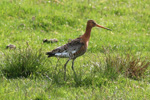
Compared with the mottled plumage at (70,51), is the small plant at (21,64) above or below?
below

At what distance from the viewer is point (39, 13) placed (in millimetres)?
13703

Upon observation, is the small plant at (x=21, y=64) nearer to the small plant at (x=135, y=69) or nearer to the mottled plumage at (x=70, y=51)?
the mottled plumage at (x=70, y=51)

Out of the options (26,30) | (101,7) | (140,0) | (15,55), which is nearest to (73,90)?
(15,55)

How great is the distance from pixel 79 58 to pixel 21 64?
2548mm

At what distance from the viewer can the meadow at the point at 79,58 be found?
7930 millimetres

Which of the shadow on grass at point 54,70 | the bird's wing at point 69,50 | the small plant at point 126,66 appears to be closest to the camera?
the shadow on grass at point 54,70

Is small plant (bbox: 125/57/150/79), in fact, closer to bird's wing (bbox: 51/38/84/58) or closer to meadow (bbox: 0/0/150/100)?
meadow (bbox: 0/0/150/100)

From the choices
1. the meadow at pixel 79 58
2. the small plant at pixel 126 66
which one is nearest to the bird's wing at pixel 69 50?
the meadow at pixel 79 58

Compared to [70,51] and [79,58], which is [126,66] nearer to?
[70,51]

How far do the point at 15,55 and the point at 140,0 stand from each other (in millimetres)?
10113

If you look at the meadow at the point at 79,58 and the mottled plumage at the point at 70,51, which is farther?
the mottled plumage at the point at 70,51

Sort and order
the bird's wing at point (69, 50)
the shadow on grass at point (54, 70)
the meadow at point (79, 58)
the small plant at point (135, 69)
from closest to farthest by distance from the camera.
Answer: the meadow at point (79, 58) → the shadow on grass at point (54, 70) → the bird's wing at point (69, 50) → the small plant at point (135, 69)

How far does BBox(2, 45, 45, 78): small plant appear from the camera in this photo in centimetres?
870

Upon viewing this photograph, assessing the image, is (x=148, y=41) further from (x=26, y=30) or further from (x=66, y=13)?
(x=26, y=30)
